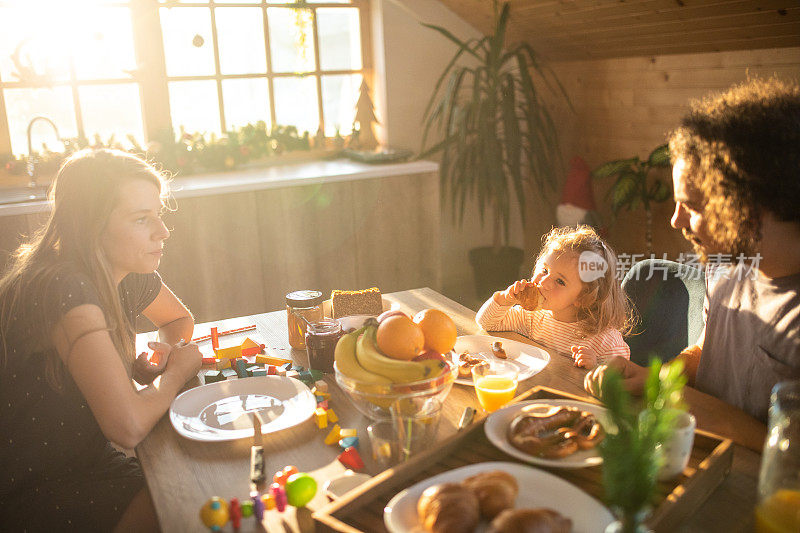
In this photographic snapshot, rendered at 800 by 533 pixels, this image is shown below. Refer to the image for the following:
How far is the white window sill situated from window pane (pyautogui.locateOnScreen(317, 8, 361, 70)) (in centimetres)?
63

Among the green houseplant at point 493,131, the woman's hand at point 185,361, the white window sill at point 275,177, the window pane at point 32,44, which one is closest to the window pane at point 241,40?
the white window sill at point 275,177

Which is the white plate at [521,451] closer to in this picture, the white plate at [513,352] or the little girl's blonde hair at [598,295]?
the white plate at [513,352]

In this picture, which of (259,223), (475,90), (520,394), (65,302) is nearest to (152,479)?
(65,302)

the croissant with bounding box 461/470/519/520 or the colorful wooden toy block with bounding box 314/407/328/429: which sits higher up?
the croissant with bounding box 461/470/519/520

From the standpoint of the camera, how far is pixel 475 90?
11.5 feet

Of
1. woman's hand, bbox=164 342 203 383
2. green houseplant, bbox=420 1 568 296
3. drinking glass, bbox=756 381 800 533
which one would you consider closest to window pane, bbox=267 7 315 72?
green houseplant, bbox=420 1 568 296

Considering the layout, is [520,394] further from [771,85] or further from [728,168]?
[771,85]

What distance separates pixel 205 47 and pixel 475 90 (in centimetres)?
150

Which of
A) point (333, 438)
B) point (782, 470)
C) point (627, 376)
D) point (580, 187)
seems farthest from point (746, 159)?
point (580, 187)

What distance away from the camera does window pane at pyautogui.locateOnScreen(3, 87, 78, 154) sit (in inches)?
134

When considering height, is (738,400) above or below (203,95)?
below

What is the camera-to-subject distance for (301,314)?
1700 mm

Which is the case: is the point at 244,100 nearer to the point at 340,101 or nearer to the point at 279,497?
the point at 340,101

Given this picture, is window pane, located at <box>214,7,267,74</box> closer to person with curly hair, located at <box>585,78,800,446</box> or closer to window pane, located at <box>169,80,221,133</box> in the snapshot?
window pane, located at <box>169,80,221,133</box>
